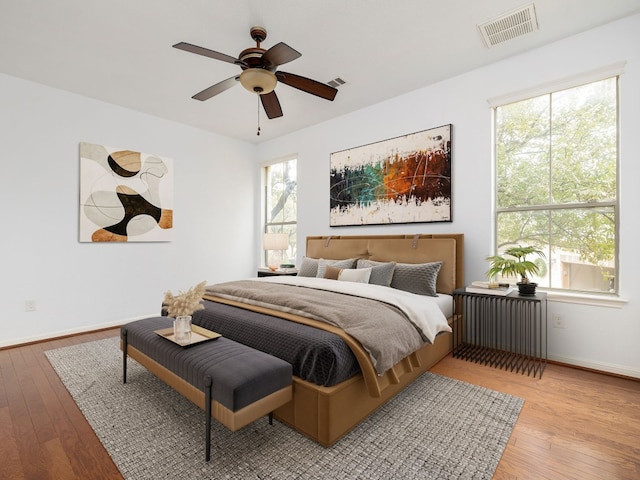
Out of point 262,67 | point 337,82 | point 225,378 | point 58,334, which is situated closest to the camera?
point 225,378

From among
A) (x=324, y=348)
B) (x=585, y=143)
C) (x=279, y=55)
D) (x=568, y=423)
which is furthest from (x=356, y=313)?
(x=585, y=143)

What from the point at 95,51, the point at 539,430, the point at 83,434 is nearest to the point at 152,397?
the point at 83,434

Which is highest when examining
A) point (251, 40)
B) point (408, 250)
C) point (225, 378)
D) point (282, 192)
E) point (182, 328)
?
point (251, 40)

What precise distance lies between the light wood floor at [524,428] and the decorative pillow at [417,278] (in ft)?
2.48

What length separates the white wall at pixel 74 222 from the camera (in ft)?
11.5

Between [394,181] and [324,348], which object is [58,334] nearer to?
[324,348]

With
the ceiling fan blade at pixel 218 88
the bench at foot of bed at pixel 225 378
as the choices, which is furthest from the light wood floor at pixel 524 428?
the ceiling fan blade at pixel 218 88

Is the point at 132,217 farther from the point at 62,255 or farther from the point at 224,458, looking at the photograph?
the point at 224,458

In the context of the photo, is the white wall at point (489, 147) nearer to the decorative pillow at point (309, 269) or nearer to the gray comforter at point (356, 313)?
the decorative pillow at point (309, 269)

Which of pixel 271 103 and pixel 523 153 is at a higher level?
pixel 271 103

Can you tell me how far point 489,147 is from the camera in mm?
3342

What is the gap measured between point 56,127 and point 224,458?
4164 millimetres

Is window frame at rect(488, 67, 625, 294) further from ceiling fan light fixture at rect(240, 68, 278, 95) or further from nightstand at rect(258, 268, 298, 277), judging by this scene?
nightstand at rect(258, 268, 298, 277)

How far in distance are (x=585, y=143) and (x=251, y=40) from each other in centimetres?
317
